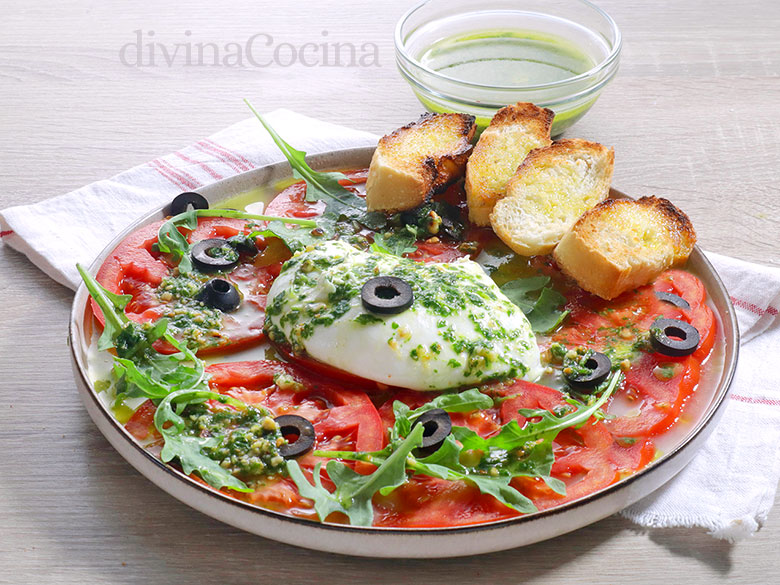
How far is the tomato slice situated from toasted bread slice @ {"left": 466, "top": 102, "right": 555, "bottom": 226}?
2.71 feet

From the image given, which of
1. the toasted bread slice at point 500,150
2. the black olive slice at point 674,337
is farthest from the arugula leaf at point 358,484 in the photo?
the toasted bread slice at point 500,150

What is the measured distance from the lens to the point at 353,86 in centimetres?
505

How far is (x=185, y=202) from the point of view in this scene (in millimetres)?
3383

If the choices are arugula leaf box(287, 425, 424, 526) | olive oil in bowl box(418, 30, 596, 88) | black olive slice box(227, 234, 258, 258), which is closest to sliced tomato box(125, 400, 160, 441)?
arugula leaf box(287, 425, 424, 526)

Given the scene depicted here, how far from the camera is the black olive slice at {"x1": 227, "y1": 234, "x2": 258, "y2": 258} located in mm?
3248

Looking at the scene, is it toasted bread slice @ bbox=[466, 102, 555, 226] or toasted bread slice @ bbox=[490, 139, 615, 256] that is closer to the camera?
toasted bread slice @ bbox=[490, 139, 615, 256]

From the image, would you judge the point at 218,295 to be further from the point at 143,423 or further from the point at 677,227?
the point at 677,227

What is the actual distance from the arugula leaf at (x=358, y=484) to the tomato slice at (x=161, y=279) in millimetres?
691

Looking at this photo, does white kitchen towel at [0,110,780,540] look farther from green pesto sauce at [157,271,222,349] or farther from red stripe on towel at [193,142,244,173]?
green pesto sauce at [157,271,222,349]

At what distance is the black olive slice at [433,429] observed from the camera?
7.75 feet

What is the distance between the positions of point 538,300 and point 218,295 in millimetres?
1058

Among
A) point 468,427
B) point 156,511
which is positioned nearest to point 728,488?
point 468,427

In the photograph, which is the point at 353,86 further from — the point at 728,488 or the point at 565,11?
the point at 728,488

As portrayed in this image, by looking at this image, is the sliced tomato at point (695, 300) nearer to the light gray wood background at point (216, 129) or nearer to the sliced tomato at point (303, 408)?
the light gray wood background at point (216, 129)
